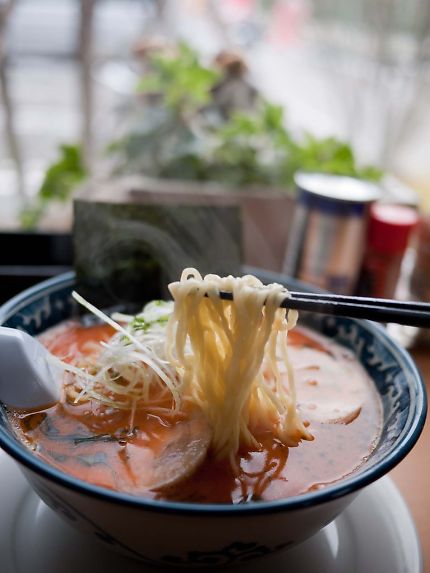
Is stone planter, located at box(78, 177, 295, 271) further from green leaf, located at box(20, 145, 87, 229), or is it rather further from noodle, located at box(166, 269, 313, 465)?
noodle, located at box(166, 269, 313, 465)

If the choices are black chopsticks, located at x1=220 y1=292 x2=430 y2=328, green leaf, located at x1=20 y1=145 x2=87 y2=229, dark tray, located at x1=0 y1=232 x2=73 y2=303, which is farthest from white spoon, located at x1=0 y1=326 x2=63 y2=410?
green leaf, located at x1=20 y1=145 x2=87 y2=229

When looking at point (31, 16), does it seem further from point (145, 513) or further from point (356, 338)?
point (145, 513)

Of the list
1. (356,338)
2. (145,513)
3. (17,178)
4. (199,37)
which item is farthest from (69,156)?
(199,37)

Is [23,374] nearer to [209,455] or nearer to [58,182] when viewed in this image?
[209,455]

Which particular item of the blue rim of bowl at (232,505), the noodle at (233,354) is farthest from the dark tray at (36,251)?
the blue rim of bowl at (232,505)

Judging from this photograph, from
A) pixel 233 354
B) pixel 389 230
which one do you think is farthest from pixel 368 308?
pixel 389 230

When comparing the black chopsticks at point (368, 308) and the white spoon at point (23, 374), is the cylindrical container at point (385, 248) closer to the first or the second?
the black chopsticks at point (368, 308)
